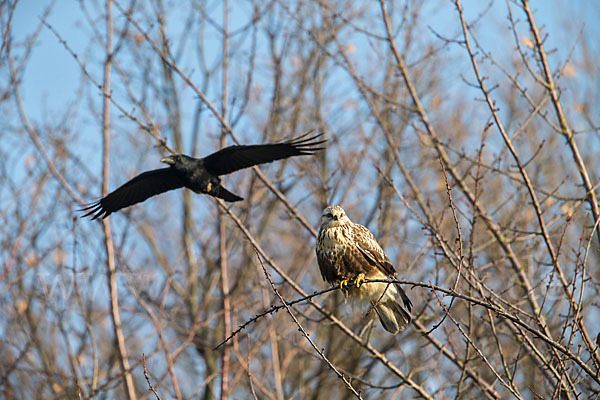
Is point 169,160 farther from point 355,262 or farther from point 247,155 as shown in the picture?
point 355,262

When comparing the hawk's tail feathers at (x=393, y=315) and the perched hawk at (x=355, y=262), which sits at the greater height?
the perched hawk at (x=355, y=262)

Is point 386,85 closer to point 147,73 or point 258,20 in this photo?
point 258,20

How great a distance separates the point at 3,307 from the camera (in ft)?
25.9

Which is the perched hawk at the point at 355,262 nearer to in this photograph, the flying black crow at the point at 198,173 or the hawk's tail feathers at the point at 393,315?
the hawk's tail feathers at the point at 393,315

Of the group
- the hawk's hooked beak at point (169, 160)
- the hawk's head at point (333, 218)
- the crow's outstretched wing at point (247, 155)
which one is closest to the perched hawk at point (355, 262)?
the hawk's head at point (333, 218)

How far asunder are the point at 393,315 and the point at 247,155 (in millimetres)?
1781

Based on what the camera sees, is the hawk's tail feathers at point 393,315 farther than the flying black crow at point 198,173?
No

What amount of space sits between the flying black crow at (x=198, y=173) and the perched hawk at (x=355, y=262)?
689 mm

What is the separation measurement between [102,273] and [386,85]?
4671 millimetres

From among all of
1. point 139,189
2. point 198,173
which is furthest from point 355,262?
point 139,189

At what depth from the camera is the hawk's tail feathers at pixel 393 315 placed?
4.83 meters

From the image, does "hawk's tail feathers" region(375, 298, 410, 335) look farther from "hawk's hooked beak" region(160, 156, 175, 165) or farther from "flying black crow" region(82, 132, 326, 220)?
"hawk's hooked beak" region(160, 156, 175, 165)

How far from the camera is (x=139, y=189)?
5816 millimetres

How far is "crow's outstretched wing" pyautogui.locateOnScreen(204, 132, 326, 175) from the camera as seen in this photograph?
5.13 meters
